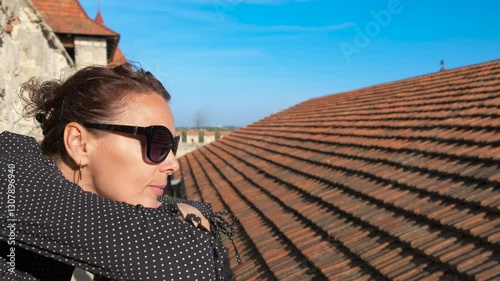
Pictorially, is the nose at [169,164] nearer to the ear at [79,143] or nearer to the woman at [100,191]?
the woman at [100,191]

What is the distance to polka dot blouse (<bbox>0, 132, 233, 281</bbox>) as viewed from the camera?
856 millimetres

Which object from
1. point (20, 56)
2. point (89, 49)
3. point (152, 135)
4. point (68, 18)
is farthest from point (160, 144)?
point (68, 18)

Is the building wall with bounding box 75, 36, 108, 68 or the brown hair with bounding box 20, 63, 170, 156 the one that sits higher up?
the building wall with bounding box 75, 36, 108, 68

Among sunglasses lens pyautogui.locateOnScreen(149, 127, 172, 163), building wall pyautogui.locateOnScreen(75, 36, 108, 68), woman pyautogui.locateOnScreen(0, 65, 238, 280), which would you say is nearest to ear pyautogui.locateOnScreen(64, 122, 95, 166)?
woman pyautogui.locateOnScreen(0, 65, 238, 280)

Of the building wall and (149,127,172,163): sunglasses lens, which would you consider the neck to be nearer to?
(149,127,172,163): sunglasses lens

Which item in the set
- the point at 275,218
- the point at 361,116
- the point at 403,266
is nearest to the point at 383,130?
the point at 361,116

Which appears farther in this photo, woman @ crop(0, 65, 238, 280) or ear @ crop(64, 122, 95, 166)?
ear @ crop(64, 122, 95, 166)

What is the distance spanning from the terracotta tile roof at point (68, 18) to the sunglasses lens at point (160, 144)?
35.7 feet

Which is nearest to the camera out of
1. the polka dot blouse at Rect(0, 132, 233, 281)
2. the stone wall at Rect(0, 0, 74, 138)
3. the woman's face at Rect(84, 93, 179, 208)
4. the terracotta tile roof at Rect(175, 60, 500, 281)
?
the polka dot blouse at Rect(0, 132, 233, 281)

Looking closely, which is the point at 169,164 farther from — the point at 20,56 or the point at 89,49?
the point at 89,49

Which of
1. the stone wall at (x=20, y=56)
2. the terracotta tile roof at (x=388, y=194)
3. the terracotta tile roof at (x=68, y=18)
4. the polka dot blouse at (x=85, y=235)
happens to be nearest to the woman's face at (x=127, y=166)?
the polka dot blouse at (x=85, y=235)

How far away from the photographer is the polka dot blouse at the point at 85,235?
86cm

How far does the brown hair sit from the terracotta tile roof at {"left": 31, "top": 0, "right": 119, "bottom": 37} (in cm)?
1067

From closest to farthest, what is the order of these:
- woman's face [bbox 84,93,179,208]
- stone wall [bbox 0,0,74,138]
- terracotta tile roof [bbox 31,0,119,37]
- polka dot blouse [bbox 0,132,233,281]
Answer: polka dot blouse [bbox 0,132,233,281] < woman's face [bbox 84,93,179,208] < stone wall [bbox 0,0,74,138] < terracotta tile roof [bbox 31,0,119,37]
